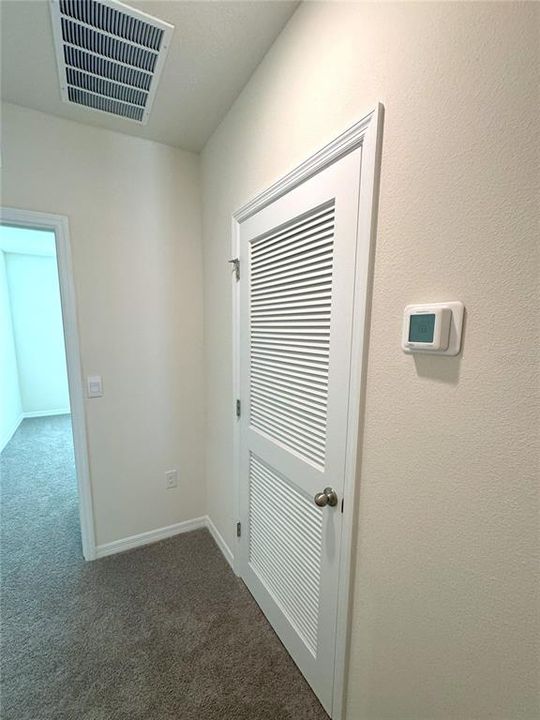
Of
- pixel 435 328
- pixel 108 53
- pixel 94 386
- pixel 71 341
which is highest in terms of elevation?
pixel 108 53

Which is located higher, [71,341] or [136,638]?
[71,341]

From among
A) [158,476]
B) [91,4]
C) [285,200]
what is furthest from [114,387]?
[91,4]

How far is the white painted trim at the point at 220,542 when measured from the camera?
1833 mm

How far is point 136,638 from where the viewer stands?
140 cm

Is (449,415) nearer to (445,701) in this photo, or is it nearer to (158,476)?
(445,701)

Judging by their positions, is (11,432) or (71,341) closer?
(71,341)

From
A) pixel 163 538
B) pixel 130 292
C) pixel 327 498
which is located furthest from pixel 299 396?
pixel 163 538

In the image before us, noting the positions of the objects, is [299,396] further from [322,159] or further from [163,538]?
[163,538]

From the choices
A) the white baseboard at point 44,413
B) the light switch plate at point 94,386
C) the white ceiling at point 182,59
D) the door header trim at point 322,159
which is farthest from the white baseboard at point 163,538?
the white baseboard at point 44,413

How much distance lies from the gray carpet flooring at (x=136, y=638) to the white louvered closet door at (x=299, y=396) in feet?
0.48

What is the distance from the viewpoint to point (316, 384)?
3.50 ft

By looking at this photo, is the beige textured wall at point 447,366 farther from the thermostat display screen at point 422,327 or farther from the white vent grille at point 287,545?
the white vent grille at point 287,545

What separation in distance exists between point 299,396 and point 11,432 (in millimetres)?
4444

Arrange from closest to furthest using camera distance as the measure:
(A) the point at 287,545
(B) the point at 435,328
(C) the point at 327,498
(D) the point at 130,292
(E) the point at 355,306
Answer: (B) the point at 435,328, (E) the point at 355,306, (C) the point at 327,498, (A) the point at 287,545, (D) the point at 130,292
